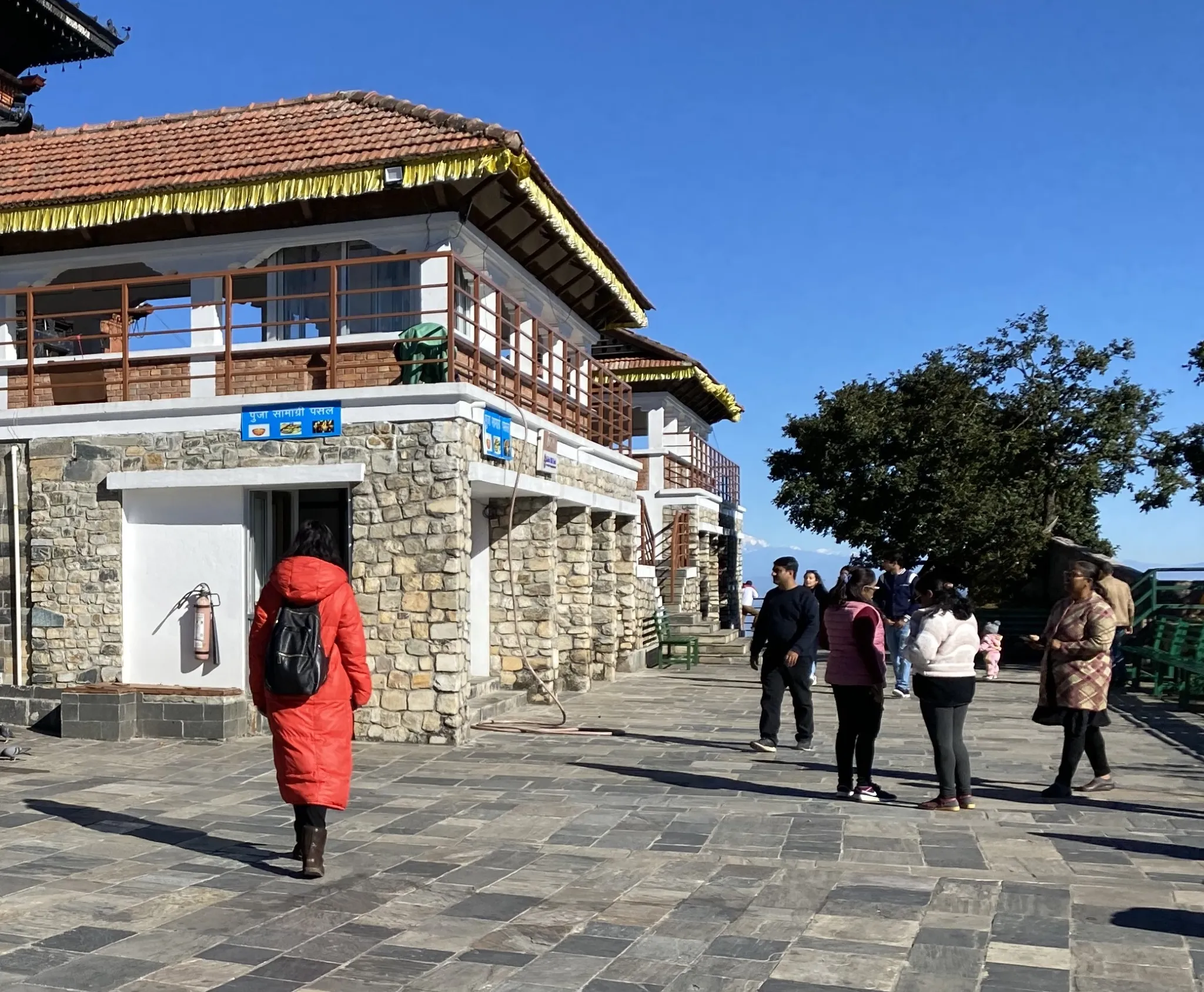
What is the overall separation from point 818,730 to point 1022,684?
6629 mm

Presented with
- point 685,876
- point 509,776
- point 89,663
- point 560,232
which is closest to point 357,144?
point 560,232

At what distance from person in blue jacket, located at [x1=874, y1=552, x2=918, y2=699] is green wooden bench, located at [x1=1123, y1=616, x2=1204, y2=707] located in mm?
3130

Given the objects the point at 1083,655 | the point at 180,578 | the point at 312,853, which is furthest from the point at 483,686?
the point at 312,853

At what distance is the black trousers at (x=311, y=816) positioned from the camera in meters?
6.31

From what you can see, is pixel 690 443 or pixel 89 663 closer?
pixel 89 663

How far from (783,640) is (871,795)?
7.34 feet

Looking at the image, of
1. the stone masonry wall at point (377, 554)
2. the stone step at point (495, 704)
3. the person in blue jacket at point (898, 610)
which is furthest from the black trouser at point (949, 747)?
the person in blue jacket at point (898, 610)

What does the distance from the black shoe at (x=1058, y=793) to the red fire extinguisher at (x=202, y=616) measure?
792cm

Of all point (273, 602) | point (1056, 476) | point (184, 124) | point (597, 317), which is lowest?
point (273, 602)

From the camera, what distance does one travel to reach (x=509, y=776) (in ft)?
31.3

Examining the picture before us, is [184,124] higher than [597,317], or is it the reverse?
Result: [184,124]

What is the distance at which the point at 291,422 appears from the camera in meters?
11.6

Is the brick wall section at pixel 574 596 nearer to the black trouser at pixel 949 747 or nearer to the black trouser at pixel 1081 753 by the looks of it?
the black trouser at pixel 1081 753

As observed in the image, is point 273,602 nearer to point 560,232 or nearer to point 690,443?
point 560,232
